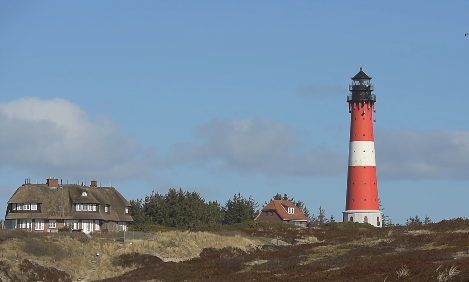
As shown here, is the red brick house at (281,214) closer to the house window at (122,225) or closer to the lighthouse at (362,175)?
the lighthouse at (362,175)

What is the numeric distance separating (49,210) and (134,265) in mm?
24961

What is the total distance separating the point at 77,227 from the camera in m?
85.2

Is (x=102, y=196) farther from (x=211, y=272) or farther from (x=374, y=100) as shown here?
(x=211, y=272)

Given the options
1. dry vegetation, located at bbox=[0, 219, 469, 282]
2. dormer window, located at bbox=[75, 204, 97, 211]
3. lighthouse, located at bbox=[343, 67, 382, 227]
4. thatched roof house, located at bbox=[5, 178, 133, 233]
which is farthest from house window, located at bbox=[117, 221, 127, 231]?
lighthouse, located at bbox=[343, 67, 382, 227]

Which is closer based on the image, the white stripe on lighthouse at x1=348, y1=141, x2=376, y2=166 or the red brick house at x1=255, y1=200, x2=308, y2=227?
the white stripe on lighthouse at x1=348, y1=141, x2=376, y2=166

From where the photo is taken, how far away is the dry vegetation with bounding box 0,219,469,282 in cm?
4356

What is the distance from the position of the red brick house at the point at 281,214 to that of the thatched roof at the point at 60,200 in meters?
32.2

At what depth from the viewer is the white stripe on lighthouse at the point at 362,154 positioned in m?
96.5

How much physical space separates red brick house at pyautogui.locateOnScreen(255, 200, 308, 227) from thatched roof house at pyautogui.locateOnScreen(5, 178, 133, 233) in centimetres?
3310

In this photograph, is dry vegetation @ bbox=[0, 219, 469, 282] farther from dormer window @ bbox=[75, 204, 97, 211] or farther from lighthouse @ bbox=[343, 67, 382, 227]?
lighthouse @ bbox=[343, 67, 382, 227]

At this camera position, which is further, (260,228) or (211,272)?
(260,228)

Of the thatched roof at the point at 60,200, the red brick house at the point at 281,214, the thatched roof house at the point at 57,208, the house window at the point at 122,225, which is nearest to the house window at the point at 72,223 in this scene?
the thatched roof house at the point at 57,208

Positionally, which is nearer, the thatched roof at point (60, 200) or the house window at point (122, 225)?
the thatched roof at point (60, 200)

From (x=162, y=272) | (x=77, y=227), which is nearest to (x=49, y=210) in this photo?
(x=77, y=227)
